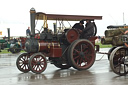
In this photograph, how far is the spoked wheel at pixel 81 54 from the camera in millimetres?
8609

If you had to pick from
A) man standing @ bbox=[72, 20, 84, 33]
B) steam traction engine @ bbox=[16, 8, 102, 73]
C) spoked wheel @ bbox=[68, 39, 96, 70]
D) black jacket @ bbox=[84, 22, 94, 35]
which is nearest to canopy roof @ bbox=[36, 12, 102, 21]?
Answer: steam traction engine @ bbox=[16, 8, 102, 73]

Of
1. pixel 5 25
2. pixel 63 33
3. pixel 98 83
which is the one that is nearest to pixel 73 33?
pixel 63 33

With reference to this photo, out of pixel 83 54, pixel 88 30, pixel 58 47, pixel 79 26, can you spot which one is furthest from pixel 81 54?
pixel 79 26

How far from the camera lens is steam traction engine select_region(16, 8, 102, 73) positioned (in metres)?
8.52

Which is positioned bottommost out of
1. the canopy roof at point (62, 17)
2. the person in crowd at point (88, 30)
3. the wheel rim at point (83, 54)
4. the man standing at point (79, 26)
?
the wheel rim at point (83, 54)

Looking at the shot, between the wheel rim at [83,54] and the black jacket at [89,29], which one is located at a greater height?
the black jacket at [89,29]

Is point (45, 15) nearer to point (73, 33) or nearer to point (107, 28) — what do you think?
point (73, 33)

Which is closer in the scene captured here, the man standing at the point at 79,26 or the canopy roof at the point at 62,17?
the canopy roof at the point at 62,17

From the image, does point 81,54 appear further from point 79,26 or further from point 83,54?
point 79,26

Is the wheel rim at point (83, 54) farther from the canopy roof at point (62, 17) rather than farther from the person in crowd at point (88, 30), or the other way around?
the canopy roof at point (62, 17)

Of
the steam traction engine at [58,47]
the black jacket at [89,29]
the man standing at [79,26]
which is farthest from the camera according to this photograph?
the man standing at [79,26]

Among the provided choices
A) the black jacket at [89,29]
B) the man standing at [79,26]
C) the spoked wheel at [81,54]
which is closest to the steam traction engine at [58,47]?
the spoked wheel at [81,54]

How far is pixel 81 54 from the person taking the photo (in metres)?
8.92

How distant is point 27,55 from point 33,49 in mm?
515
